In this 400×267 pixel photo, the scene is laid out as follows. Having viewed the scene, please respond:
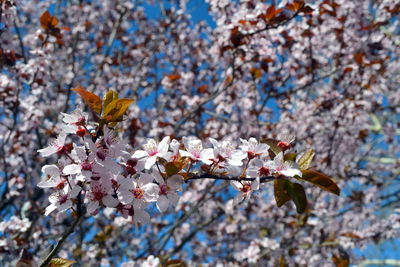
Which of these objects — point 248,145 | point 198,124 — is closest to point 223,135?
point 198,124

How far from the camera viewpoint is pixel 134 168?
3.96 feet

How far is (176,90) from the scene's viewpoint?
5.56 m

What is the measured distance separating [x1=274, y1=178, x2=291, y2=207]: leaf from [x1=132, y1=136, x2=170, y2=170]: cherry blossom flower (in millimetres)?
387

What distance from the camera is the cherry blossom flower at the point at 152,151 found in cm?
116

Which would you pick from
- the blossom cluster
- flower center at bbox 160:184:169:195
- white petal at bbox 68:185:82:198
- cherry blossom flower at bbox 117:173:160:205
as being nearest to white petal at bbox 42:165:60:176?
the blossom cluster

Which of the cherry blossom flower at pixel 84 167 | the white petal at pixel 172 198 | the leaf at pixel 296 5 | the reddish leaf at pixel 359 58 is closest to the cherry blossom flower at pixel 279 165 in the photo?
the white petal at pixel 172 198

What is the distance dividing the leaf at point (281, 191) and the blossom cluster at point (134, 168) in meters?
0.02

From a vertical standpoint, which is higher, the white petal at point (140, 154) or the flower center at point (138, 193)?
the white petal at point (140, 154)

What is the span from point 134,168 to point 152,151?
8 centimetres

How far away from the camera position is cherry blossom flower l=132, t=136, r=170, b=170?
1.16 metres

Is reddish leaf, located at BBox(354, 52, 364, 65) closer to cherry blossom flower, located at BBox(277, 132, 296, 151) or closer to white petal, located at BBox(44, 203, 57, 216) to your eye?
cherry blossom flower, located at BBox(277, 132, 296, 151)

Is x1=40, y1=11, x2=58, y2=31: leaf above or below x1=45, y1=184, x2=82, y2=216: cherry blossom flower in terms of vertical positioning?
above

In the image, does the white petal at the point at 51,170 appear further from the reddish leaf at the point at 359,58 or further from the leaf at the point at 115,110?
the reddish leaf at the point at 359,58

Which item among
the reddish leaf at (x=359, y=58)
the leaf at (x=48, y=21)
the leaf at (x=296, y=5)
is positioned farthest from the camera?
the reddish leaf at (x=359, y=58)
